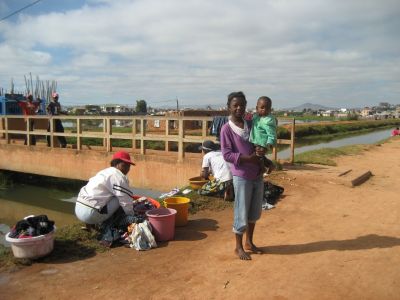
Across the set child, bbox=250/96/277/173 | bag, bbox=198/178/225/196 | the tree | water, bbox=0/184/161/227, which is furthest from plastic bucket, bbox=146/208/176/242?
the tree

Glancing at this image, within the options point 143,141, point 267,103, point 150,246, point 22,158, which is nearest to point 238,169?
point 267,103

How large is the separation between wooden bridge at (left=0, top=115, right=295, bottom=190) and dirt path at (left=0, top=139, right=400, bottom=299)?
12.2ft

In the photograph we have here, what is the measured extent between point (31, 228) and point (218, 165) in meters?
3.40

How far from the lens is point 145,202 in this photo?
590 cm

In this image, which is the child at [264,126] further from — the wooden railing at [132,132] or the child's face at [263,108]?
the wooden railing at [132,132]

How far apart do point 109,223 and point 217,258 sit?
158 cm

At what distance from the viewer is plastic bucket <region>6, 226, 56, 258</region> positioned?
4410mm

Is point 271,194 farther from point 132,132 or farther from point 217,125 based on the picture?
point 132,132

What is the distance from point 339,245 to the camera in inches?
189

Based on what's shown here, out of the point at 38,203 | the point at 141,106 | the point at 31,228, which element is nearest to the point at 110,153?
the point at 38,203

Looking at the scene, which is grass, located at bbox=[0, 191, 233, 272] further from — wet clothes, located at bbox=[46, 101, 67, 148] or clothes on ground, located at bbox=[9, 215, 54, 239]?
wet clothes, located at bbox=[46, 101, 67, 148]

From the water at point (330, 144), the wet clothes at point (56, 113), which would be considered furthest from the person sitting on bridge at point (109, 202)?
the water at point (330, 144)

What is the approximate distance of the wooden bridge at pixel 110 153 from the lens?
10.0 m

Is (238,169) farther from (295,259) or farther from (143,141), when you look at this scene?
(143,141)
